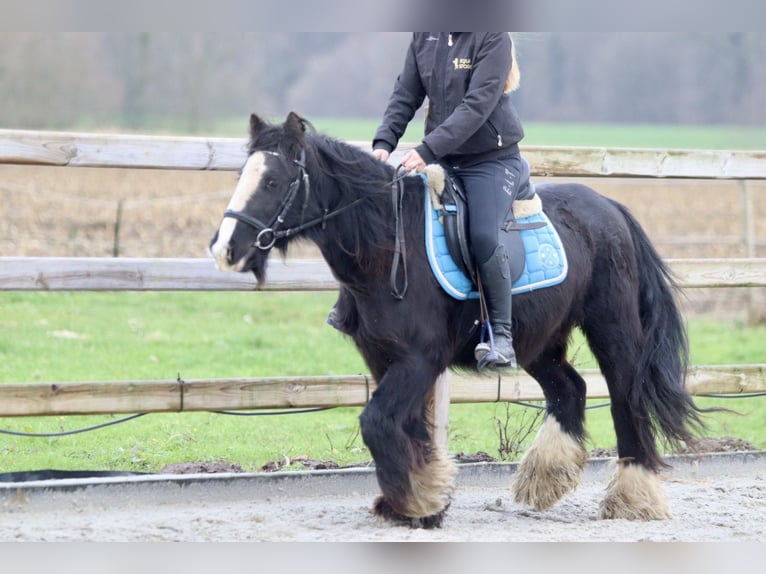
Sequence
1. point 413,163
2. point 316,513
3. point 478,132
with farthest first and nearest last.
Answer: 1. point 316,513
2. point 478,132
3. point 413,163

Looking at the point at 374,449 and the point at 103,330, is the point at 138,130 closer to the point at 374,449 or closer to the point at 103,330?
the point at 103,330

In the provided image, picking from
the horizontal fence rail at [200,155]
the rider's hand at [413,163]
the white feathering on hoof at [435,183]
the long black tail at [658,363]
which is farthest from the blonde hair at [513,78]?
the long black tail at [658,363]

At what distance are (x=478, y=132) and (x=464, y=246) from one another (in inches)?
24.3

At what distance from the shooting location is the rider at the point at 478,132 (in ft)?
15.6

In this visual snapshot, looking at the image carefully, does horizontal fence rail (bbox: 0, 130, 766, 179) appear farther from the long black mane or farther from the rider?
the rider

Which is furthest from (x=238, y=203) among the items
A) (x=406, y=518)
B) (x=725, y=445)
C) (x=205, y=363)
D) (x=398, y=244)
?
(x=205, y=363)

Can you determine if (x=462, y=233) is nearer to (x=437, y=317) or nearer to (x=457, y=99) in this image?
(x=437, y=317)

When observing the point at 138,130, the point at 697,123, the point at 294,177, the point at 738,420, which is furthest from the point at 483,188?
the point at 697,123

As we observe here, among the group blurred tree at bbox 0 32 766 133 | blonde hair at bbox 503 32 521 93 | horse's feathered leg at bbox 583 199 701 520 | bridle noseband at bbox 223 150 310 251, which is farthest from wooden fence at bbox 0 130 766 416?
blurred tree at bbox 0 32 766 133

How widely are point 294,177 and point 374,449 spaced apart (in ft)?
4.45

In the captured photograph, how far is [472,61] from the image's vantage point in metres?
4.89

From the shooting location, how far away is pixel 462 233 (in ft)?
16.0

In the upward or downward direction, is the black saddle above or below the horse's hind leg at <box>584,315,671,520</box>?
above

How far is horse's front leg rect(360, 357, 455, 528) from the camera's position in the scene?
459 centimetres
